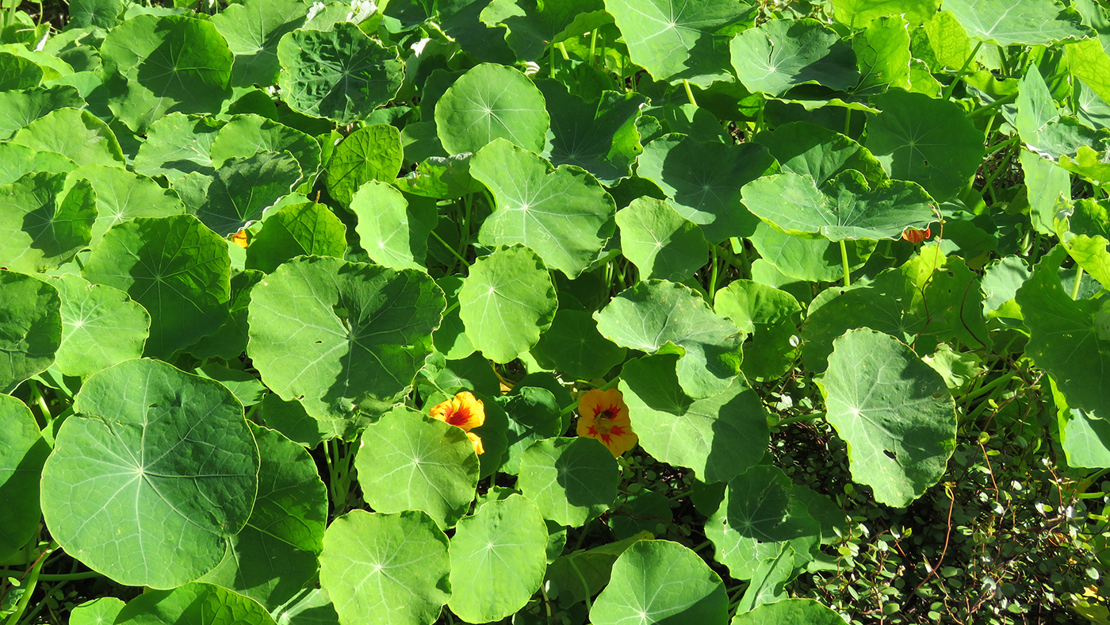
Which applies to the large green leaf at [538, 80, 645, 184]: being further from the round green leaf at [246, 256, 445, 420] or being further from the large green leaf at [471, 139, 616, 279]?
the round green leaf at [246, 256, 445, 420]

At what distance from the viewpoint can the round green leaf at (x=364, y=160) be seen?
174 cm

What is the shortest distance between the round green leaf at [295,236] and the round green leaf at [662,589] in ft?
2.87

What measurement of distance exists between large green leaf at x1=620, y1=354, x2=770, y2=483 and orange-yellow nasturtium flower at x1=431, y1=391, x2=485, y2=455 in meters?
0.31

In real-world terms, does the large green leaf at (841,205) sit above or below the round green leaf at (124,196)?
below

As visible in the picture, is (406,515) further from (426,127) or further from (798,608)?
(426,127)

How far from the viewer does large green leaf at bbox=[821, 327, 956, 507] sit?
141 cm

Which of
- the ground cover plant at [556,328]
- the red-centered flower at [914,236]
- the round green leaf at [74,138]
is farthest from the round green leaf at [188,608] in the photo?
the red-centered flower at [914,236]

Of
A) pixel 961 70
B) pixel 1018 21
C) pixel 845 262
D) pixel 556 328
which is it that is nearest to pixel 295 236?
pixel 556 328

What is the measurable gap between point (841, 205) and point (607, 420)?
764 mm

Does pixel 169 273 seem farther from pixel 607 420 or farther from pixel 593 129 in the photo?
pixel 593 129

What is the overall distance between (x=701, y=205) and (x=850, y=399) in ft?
2.01

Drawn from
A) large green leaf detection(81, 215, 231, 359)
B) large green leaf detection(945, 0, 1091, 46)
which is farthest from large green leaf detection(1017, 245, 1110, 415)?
large green leaf detection(81, 215, 231, 359)

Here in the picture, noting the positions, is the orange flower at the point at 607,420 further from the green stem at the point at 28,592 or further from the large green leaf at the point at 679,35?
the green stem at the point at 28,592

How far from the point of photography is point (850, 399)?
148 centimetres
